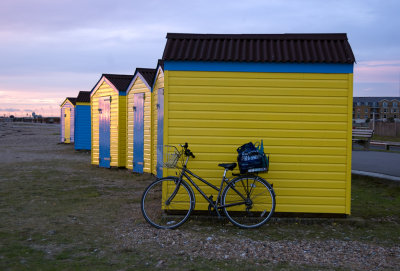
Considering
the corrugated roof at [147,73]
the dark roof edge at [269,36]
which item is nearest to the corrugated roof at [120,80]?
the corrugated roof at [147,73]

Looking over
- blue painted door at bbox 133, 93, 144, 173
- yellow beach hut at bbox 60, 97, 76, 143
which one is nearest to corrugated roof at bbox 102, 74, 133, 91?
blue painted door at bbox 133, 93, 144, 173

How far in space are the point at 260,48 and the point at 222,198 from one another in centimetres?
265

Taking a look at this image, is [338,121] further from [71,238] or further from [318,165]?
[71,238]

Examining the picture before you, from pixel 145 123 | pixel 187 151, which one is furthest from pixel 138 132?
pixel 187 151

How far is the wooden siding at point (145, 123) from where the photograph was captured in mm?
12578

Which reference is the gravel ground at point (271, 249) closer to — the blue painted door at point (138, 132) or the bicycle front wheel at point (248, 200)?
the bicycle front wheel at point (248, 200)

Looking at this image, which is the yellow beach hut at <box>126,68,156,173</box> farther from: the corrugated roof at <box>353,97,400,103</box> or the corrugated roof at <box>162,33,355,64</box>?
the corrugated roof at <box>353,97,400,103</box>

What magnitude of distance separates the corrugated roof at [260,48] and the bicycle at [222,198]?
168 cm

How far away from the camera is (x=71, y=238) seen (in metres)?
5.89

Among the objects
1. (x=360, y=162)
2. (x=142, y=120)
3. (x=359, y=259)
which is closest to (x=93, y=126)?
(x=142, y=120)

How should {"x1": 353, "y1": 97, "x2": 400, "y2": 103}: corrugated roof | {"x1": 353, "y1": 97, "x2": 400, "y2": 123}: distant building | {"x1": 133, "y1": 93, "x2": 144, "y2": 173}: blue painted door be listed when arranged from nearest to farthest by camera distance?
{"x1": 133, "y1": 93, "x2": 144, "y2": 173}: blue painted door, {"x1": 353, "y1": 97, "x2": 400, "y2": 123}: distant building, {"x1": 353, "y1": 97, "x2": 400, "y2": 103}: corrugated roof

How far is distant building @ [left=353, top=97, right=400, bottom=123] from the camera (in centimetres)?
12394

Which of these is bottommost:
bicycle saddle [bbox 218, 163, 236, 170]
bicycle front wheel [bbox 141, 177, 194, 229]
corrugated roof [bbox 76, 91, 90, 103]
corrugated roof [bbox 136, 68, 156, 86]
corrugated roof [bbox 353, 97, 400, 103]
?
bicycle front wheel [bbox 141, 177, 194, 229]

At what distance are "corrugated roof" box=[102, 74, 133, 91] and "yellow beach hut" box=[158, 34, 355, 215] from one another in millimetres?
7770
